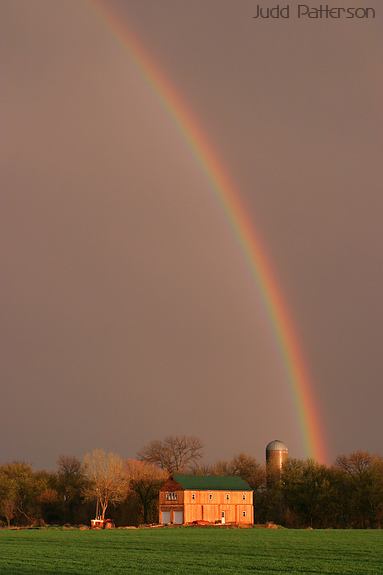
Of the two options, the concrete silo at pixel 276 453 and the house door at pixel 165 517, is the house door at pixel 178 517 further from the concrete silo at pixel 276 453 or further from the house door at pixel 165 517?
the concrete silo at pixel 276 453

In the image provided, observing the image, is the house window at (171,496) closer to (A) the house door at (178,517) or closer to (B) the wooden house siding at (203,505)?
(B) the wooden house siding at (203,505)

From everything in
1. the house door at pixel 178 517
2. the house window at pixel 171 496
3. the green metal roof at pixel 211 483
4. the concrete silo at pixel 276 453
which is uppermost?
the concrete silo at pixel 276 453

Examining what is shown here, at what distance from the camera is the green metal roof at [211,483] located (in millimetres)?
115500

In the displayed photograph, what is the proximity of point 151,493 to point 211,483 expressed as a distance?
989 centimetres

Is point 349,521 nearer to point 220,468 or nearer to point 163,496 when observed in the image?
point 163,496

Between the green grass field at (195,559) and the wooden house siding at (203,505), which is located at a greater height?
the wooden house siding at (203,505)

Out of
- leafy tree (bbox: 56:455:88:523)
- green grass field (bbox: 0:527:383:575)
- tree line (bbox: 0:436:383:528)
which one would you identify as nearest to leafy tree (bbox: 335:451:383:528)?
tree line (bbox: 0:436:383:528)

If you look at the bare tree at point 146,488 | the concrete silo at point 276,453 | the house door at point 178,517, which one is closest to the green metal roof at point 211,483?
the house door at point 178,517

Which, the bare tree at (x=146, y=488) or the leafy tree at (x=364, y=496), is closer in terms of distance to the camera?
the leafy tree at (x=364, y=496)

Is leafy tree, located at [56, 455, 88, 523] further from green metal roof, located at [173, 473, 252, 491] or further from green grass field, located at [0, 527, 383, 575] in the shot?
green grass field, located at [0, 527, 383, 575]

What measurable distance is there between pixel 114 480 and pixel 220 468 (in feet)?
88.1

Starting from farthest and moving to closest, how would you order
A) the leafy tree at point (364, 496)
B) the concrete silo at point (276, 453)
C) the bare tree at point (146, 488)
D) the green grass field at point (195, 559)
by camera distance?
the concrete silo at point (276, 453)
the bare tree at point (146, 488)
the leafy tree at point (364, 496)
the green grass field at point (195, 559)

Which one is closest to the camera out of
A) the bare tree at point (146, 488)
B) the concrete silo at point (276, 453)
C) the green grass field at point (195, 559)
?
the green grass field at point (195, 559)

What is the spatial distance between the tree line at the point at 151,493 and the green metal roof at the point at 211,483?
14.4ft
